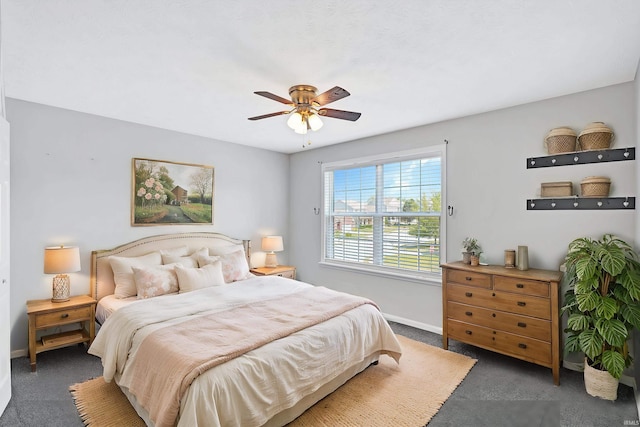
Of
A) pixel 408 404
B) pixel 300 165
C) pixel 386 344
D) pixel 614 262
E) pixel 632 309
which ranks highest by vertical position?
pixel 300 165

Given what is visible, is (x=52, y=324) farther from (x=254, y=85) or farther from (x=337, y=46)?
(x=337, y=46)

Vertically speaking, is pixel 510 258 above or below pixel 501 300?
above

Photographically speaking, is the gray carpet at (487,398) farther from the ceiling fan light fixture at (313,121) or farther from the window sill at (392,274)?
the ceiling fan light fixture at (313,121)

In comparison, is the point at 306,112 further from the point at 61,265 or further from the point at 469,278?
the point at 61,265

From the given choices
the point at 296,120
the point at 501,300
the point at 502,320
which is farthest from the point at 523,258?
the point at 296,120

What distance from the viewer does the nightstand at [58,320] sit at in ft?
9.40

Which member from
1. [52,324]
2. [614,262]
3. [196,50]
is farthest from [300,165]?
[614,262]

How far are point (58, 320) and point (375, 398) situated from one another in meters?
2.97

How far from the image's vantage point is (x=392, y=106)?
10.7 feet

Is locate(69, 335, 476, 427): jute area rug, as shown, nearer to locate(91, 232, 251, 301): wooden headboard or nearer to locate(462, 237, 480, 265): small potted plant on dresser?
locate(462, 237, 480, 265): small potted plant on dresser

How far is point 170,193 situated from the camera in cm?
418

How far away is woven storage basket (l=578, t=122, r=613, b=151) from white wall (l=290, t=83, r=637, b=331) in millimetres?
83

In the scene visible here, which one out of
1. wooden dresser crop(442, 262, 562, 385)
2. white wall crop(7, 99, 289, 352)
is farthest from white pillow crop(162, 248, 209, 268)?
wooden dresser crop(442, 262, 562, 385)

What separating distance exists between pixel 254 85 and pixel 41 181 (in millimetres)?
2431
